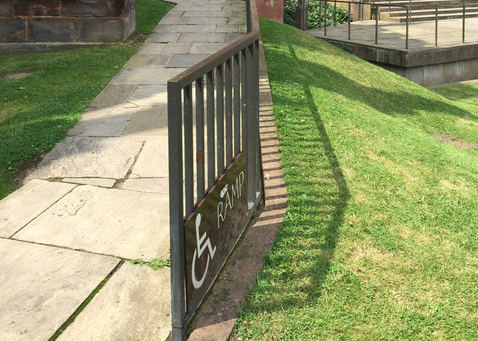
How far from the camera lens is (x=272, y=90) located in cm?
828

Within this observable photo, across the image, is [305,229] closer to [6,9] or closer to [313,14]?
[6,9]

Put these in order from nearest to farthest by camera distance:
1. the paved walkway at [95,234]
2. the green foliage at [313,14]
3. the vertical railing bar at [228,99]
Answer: the paved walkway at [95,234]
the vertical railing bar at [228,99]
the green foliage at [313,14]

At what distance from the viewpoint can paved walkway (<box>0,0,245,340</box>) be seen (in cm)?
332

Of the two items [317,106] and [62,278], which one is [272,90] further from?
[62,278]

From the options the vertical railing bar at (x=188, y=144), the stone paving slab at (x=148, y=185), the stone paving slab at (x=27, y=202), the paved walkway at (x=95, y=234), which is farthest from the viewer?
the stone paving slab at (x=148, y=185)

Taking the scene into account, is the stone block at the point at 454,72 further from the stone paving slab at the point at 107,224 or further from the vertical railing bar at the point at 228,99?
the vertical railing bar at the point at 228,99

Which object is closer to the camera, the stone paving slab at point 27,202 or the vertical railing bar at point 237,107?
the vertical railing bar at point 237,107

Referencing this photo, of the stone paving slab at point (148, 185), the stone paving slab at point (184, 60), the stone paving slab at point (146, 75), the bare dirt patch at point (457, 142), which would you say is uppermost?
the stone paving slab at point (184, 60)

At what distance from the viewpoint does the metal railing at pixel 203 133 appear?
106 inches

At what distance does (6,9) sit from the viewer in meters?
10.2

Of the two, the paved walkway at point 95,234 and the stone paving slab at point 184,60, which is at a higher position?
the stone paving slab at point 184,60

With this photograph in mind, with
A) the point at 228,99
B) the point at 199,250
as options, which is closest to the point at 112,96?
the point at 228,99

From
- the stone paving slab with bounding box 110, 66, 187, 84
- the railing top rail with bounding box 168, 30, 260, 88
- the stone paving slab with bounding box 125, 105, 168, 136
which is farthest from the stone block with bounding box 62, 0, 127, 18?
the railing top rail with bounding box 168, 30, 260, 88

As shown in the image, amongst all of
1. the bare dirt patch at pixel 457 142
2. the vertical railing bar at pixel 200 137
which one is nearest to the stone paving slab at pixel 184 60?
the bare dirt patch at pixel 457 142
